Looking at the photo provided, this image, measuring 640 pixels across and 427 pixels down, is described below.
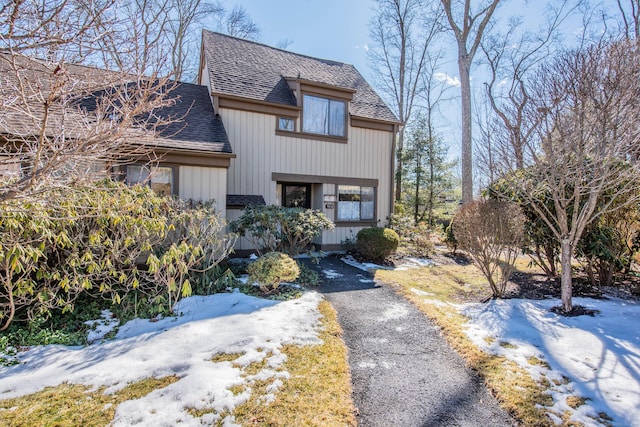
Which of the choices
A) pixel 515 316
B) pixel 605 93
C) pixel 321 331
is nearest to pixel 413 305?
pixel 515 316

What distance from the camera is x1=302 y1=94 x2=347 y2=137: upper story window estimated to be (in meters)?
11.0

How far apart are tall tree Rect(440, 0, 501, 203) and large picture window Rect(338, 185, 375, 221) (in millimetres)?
4377

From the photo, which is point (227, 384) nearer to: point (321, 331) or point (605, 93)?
point (321, 331)

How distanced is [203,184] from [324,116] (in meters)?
5.10

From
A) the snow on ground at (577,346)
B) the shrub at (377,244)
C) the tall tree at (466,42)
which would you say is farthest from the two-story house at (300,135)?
the snow on ground at (577,346)

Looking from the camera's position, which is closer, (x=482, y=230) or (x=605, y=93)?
(x=605, y=93)

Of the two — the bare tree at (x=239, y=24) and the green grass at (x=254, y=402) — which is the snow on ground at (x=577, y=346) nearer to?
the green grass at (x=254, y=402)

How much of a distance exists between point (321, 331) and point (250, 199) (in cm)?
582

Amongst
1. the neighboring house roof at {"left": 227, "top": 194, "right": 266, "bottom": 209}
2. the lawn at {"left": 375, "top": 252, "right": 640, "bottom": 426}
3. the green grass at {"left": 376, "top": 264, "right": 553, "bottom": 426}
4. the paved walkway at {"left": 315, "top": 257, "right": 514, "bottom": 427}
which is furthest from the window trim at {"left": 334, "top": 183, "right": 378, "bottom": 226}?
the paved walkway at {"left": 315, "top": 257, "right": 514, "bottom": 427}

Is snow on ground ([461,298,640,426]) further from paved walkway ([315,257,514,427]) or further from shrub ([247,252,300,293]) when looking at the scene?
A: shrub ([247,252,300,293])

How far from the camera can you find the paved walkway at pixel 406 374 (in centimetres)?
307

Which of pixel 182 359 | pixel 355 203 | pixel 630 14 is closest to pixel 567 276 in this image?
pixel 182 359

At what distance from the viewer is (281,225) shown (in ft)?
24.7

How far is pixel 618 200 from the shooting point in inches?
275
